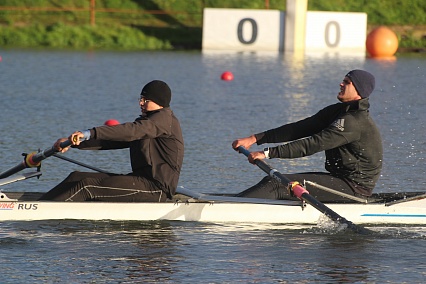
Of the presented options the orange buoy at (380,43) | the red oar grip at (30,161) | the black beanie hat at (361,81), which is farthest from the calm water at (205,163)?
the orange buoy at (380,43)

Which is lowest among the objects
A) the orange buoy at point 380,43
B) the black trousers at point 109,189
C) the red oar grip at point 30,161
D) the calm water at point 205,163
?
the calm water at point 205,163

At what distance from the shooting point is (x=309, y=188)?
35.2ft

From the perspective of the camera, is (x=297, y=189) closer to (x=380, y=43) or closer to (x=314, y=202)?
(x=314, y=202)

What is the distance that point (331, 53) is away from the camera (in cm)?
3912

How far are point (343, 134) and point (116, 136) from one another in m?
2.23

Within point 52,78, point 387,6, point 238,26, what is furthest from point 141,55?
point 387,6

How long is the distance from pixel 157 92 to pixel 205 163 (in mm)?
4762

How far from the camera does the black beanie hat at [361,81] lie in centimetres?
1050

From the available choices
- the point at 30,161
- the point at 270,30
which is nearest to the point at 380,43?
the point at 270,30

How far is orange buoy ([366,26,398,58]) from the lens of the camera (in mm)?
37219

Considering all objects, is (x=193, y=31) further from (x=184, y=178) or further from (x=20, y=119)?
(x=184, y=178)

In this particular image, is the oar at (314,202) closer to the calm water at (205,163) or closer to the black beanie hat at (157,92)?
the calm water at (205,163)

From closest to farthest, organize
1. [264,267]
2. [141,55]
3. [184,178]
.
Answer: [264,267], [184,178], [141,55]

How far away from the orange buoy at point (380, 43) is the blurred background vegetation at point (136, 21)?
4.14 m
